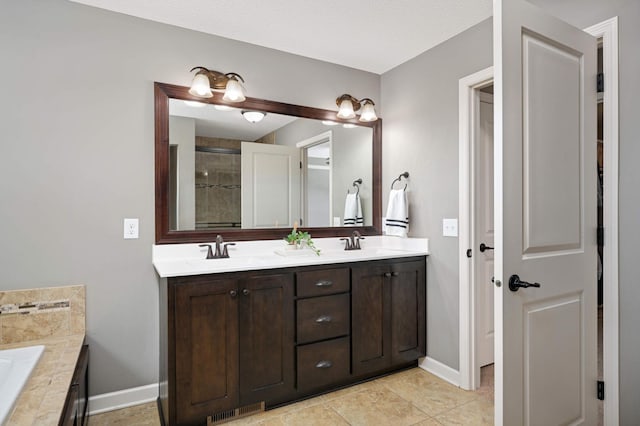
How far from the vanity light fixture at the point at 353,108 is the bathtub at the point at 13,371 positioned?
251 cm

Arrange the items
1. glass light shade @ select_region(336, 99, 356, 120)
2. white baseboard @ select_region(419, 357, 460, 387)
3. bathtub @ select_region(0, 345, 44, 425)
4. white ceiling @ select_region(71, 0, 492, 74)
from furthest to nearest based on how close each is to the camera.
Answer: glass light shade @ select_region(336, 99, 356, 120), white baseboard @ select_region(419, 357, 460, 387), white ceiling @ select_region(71, 0, 492, 74), bathtub @ select_region(0, 345, 44, 425)

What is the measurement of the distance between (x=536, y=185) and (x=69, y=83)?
2.57 meters

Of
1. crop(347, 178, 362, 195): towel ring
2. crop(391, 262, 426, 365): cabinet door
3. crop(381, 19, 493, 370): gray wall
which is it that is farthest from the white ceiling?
crop(391, 262, 426, 365): cabinet door

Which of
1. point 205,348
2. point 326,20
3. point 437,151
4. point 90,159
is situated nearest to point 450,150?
point 437,151

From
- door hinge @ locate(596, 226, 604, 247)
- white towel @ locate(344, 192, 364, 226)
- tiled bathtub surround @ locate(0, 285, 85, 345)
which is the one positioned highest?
white towel @ locate(344, 192, 364, 226)

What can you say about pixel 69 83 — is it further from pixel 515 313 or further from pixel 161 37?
pixel 515 313

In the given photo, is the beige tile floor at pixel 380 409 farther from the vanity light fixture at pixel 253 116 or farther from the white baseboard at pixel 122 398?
the vanity light fixture at pixel 253 116

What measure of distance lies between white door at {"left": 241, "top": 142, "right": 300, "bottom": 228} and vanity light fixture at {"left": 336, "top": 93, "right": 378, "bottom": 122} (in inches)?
20.2

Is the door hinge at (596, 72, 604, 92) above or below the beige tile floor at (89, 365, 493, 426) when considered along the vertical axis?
above

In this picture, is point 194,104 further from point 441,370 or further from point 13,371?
point 441,370

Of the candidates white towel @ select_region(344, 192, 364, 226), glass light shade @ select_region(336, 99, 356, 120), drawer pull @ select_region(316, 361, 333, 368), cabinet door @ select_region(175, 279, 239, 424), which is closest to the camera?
cabinet door @ select_region(175, 279, 239, 424)

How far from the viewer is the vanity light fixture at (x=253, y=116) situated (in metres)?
2.64

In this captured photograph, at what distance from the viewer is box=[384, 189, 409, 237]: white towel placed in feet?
9.16

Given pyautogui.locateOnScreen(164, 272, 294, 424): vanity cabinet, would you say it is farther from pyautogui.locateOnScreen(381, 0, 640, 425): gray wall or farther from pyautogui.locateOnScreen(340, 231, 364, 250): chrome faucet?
pyautogui.locateOnScreen(381, 0, 640, 425): gray wall
